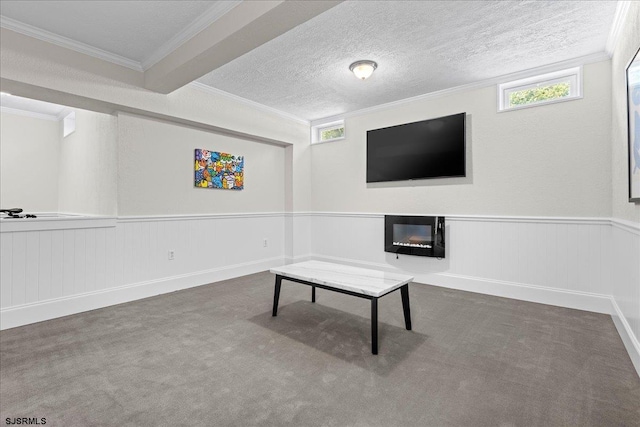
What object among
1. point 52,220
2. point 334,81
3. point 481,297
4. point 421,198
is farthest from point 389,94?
point 52,220

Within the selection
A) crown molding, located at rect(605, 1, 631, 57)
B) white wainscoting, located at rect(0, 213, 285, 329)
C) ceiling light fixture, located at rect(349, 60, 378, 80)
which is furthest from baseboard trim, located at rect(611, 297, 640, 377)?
white wainscoting, located at rect(0, 213, 285, 329)

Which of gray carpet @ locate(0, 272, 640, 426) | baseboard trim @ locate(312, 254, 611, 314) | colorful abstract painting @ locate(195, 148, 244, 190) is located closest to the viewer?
gray carpet @ locate(0, 272, 640, 426)

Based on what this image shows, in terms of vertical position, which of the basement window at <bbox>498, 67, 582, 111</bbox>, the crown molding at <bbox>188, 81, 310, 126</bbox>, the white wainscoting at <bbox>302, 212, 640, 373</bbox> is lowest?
the white wainscoting at <bbox>302, 212, 640, 373</bbox>

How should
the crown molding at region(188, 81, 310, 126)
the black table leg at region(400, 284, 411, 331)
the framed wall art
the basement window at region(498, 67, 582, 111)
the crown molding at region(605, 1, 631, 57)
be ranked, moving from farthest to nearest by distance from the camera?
the crown molding at region(188, 81, 310, 126) → the basement window at region(498, 67, 582, 111) → the black table leg at region(400, 284, 411, 331) → the crown molding at region(605, 1, 631, 57) → the framed wall art

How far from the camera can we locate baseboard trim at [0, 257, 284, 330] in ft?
9.14

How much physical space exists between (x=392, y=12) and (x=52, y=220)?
3694mm

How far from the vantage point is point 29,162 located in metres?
4.91

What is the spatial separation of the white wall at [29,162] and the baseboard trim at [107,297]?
9.79 ft

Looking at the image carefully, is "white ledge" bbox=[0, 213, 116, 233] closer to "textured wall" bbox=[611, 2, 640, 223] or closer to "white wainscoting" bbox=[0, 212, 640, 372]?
"white wainscoting" bbox=[0, 212, 640, 372]

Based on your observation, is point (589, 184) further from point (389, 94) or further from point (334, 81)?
point (334, 81)

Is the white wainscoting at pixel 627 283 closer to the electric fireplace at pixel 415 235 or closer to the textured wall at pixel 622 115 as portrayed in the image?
the textured wall at pixel 622 115

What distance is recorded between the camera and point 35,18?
2.49 m

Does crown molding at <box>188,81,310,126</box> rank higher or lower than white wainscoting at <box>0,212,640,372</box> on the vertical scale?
higher

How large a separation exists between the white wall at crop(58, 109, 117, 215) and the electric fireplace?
3.63 m
